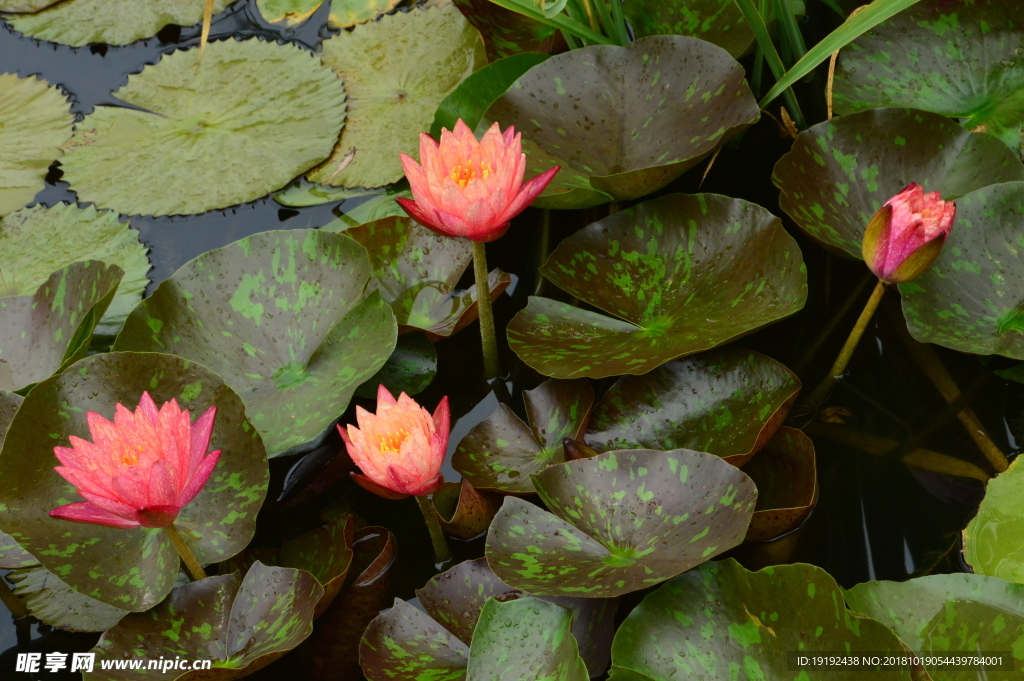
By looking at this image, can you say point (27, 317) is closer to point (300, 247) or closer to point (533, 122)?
point (300, 247)

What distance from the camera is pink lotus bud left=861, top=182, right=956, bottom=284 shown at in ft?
3.81

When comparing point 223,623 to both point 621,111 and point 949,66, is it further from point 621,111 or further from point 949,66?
point 949,66

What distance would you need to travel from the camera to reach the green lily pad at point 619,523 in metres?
1.04

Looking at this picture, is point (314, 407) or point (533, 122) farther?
point (533, 122)

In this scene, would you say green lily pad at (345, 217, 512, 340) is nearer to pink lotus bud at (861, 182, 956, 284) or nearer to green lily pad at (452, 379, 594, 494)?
green lily pad at (452, 379, 594, 494)

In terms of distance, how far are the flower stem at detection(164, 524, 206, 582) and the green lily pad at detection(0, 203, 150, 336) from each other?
753mm

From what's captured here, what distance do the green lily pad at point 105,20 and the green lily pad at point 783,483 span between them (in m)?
2.04

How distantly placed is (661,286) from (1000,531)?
67cm

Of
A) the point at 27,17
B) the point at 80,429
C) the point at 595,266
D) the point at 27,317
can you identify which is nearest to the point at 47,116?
the point at 27,17

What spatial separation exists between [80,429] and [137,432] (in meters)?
0.25

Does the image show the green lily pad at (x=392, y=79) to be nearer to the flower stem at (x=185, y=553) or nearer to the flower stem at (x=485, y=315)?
the flower stem at (x=485, y=315)

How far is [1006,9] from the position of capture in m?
1.60

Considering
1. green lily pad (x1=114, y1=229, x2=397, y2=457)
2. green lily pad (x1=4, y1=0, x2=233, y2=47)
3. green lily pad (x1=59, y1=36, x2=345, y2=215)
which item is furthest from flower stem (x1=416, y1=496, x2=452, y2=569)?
green lily pad (x1=4, y1=0, x2=233, y2=47)

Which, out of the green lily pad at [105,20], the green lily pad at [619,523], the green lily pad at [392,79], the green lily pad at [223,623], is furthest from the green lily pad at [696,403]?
the green lily pad at [105,20]
